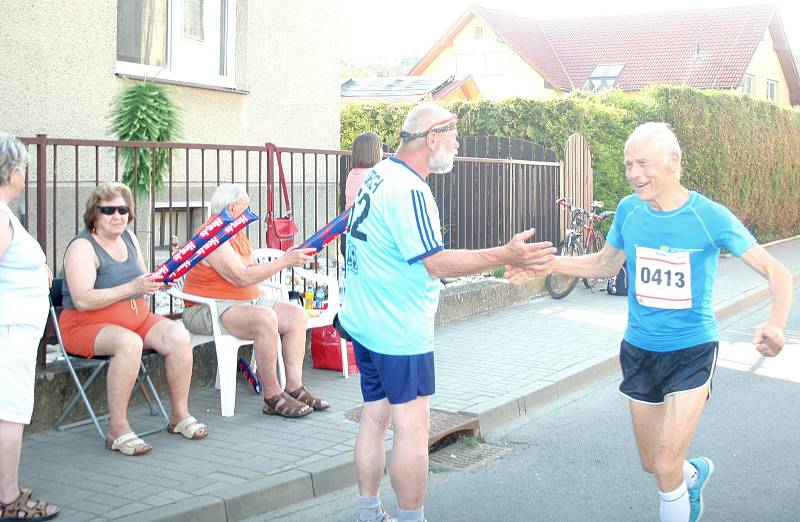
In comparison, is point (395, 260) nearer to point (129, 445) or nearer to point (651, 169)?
point (651, 169)

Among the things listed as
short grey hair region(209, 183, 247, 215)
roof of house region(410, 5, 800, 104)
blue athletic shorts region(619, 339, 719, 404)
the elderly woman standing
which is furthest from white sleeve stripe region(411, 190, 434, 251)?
roof of house region(410, 5, 800, 104)

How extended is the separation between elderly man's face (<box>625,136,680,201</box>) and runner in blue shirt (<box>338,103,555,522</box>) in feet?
Answer: 1.69

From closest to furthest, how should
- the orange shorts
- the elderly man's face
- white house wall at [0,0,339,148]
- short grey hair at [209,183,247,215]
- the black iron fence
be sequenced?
the elderly man's face < the orange shorts < short grey hair at [209,183,247,215] < the black iron fence < white house wall at [0,0,339,148]

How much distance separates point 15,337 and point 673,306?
2898 mm

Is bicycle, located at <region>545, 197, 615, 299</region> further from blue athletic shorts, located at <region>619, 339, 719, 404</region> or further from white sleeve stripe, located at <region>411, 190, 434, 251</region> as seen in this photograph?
white sleeve stripe, located at <region>411, 190, 434, 251</region>

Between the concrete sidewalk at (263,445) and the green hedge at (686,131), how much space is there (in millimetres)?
6156

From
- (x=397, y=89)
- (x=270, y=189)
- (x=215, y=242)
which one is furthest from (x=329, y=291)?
(x=397, y=89)

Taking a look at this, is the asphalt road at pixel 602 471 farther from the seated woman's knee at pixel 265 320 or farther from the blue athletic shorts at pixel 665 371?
the seated woman's knee at pixel 265 320

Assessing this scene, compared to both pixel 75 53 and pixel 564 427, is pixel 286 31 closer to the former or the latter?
pixel 75 53

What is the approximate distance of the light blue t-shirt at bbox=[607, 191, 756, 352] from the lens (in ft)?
14.0

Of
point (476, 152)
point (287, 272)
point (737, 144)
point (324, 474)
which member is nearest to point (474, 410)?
point (324, 474)

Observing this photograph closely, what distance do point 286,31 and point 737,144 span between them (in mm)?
11487

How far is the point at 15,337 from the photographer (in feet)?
15.1

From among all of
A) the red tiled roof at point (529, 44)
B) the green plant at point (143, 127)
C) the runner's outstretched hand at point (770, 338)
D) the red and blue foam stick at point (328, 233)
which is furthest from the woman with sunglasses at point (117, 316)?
the red tiled roof at point (529, 44)
